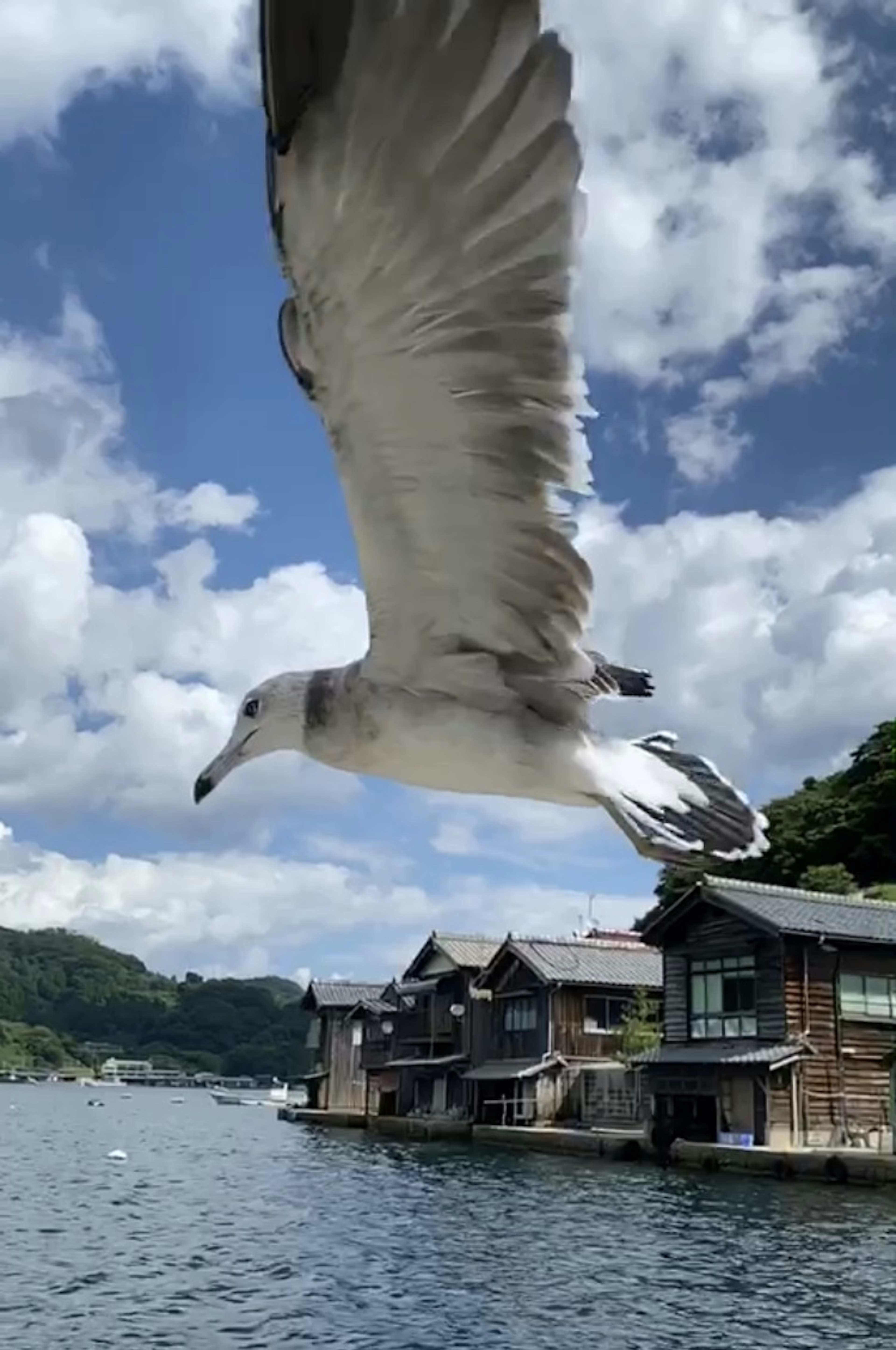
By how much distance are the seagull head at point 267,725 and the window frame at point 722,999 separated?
28789 millimetres

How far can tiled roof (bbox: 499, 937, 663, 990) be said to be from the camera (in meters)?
38.5

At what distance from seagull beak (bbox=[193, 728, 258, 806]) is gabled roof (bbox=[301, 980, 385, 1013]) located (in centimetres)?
5085

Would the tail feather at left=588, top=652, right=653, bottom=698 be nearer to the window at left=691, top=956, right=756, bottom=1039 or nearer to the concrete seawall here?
the concrete seawall

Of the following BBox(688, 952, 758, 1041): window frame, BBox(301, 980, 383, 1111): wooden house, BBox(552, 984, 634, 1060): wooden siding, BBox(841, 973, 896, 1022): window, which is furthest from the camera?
BBox(301, 980, 383, 1111): wooden house

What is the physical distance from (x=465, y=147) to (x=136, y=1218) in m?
25.9

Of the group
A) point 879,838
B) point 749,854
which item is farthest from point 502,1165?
point 749,854

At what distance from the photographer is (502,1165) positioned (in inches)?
1273

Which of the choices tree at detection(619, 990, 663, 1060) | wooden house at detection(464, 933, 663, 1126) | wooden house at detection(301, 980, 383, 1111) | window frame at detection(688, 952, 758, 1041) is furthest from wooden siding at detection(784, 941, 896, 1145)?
wooden house at detection(301, 980, 383, 1111)

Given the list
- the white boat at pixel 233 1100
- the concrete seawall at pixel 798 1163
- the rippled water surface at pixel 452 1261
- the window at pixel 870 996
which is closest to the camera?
the rippled water surface at pixel 452 1261

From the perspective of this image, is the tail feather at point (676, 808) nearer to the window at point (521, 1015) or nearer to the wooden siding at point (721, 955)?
the wooden siding at point (721, 955)

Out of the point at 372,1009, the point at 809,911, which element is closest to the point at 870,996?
the point at 809,911

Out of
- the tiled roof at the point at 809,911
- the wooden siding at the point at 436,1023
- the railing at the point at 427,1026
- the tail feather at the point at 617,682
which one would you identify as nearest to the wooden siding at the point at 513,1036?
the wooden siding at the point at 436,1023

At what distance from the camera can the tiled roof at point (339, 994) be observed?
178 feet

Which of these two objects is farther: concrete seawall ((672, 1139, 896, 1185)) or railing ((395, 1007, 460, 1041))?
railing ((395, 1007, 460, 1041))
